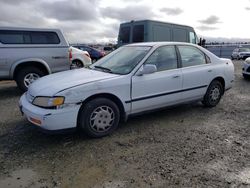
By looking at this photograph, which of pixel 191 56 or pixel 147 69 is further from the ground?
pixel 191 56

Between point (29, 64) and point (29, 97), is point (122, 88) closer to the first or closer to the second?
point (29, 97)

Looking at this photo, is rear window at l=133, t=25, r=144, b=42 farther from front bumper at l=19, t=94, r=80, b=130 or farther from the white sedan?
front bumper at l=19, t=94, r=80, b=130

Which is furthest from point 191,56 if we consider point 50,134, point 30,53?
point 30,53

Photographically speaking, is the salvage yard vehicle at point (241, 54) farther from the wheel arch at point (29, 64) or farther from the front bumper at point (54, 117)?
the front bumper at point (54, 117)

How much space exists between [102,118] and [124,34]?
8.10m

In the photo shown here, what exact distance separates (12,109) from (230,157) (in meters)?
4.60

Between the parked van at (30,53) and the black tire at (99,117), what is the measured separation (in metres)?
3.98

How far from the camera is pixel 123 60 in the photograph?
4.75 metres

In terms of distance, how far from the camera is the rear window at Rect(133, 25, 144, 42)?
10648mm

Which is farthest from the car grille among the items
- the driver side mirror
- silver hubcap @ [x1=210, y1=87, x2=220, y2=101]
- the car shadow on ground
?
silver hubcap @ [x1=210, y1=87, x2=220, y2=101]

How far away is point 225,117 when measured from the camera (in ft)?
17.1

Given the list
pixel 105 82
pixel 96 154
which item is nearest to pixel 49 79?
pixel 105 82

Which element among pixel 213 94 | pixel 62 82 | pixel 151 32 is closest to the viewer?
pixel 62 82

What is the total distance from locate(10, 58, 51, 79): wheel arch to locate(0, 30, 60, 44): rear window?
602 mm
